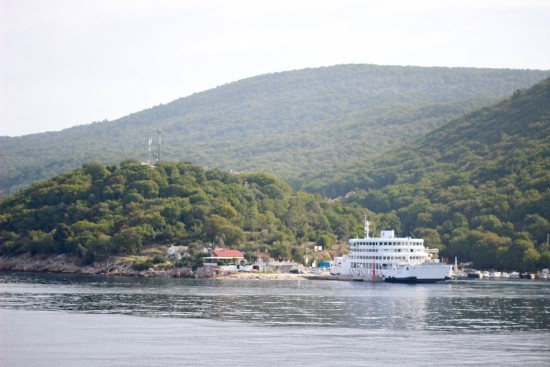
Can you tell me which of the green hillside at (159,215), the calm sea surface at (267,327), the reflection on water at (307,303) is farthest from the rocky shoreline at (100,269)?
the calm sea surface at (267,327)

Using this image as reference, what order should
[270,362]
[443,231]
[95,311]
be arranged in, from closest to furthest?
[270,362], [95,311], [443,231]

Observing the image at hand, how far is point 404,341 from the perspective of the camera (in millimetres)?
62094

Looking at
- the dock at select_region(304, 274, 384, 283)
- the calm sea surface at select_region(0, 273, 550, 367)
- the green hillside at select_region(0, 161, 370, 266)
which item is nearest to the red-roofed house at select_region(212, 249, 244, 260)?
the green hillside at select_region(0, 161, 370, 266)

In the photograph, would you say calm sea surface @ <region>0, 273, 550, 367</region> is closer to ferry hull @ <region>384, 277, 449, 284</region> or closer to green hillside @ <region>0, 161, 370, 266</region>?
ferry hull @ <region>384, 277, 449, 284</region>

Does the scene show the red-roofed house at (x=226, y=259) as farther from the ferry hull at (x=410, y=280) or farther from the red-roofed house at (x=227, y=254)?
the ferry hull at (x=410, y=280)

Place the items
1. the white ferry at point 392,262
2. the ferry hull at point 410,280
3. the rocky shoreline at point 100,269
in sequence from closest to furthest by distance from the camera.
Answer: the white ferry at point 392,262 → the ferry hull at point 410,280 → the rocky shoreline at point 100,269

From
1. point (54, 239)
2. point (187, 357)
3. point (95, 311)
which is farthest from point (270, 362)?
point (54, 239)

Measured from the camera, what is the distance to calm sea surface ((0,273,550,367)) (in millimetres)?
54500

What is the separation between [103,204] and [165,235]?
16.5 m

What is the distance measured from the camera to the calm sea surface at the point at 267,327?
179 feet

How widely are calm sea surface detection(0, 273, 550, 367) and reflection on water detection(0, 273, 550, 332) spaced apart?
0.11m

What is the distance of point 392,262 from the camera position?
140625mm

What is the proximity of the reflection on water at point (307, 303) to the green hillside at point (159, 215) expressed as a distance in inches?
1353

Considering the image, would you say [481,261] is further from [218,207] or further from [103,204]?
[103,204]
